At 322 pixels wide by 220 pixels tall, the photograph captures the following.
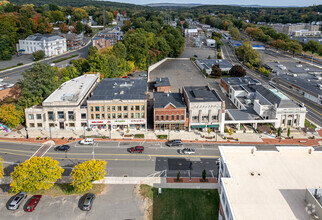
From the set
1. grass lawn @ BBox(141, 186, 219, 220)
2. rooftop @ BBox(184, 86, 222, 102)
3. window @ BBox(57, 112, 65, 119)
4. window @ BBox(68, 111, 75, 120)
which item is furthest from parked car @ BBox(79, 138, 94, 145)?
rooftop @ BBox(184, 86, 222, 102)

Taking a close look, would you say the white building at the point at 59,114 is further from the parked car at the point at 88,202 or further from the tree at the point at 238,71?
the tree at the point at 238,71

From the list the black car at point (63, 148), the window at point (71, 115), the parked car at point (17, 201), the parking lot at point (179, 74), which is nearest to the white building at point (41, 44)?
the parking lot at point (179, 74)

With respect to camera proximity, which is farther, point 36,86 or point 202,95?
point 36,86

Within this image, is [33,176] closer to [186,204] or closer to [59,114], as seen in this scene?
[186,204]

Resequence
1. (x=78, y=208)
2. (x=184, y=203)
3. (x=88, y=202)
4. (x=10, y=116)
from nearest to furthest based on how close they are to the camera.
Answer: (x=88, y=202)
(x=78, y=208)
(x=184, y=203)
(x=10, y=116)

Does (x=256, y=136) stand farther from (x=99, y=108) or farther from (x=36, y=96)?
(x=36, y=96)

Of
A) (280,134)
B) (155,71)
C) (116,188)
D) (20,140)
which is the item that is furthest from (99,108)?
(155,71)

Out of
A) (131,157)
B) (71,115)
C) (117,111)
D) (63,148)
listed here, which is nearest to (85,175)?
(131,157)
